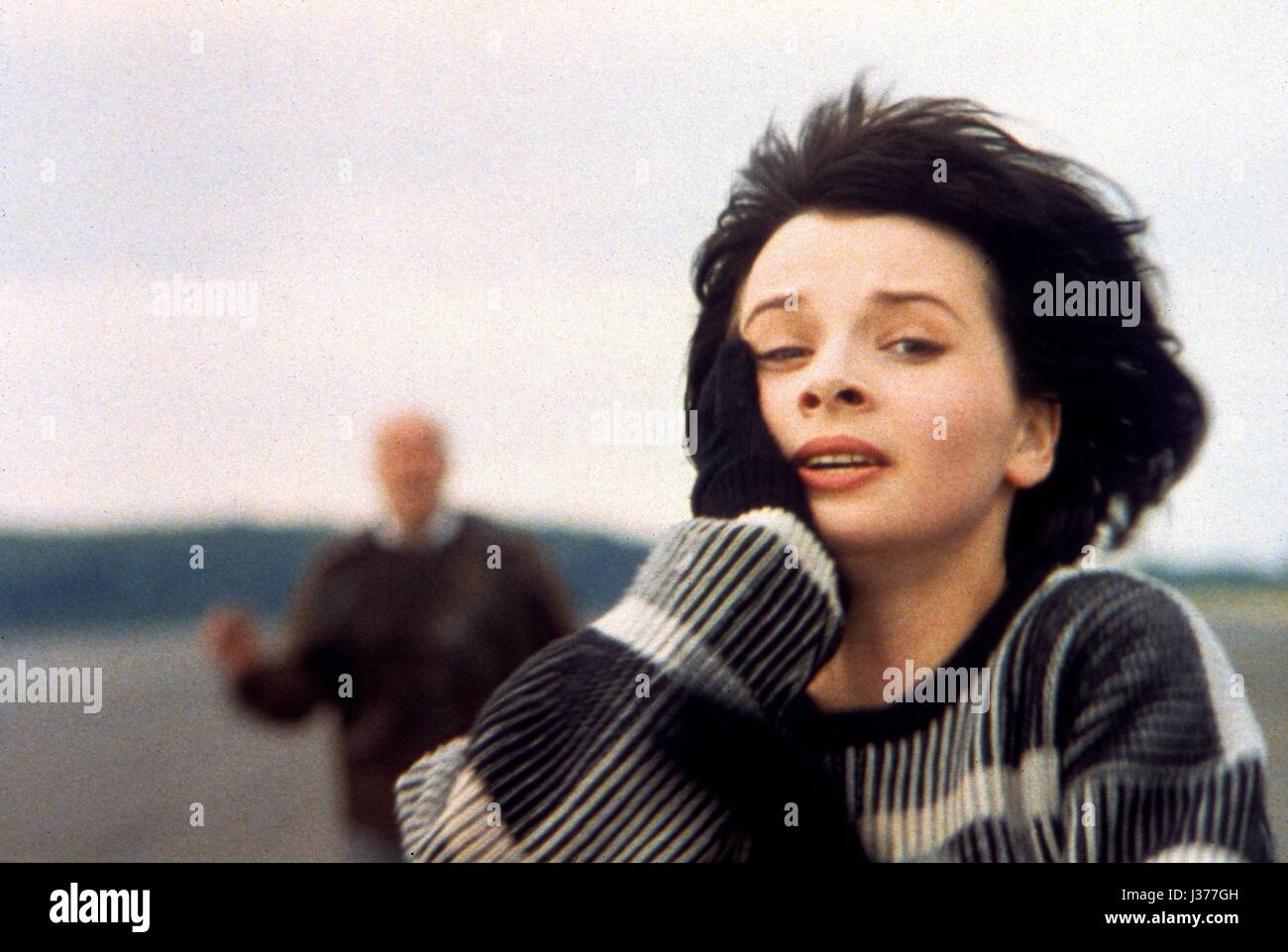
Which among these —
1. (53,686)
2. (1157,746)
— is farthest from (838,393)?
(53,686)

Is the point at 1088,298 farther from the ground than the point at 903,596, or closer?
farther from the ground

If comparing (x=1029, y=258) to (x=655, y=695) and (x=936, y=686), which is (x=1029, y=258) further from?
(x=655, y=695)

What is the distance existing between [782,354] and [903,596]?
31cm

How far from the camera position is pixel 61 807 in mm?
1995

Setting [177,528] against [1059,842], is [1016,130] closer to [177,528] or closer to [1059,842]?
[1059,842]

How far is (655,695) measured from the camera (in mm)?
1656

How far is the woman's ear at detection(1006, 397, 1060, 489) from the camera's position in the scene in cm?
176

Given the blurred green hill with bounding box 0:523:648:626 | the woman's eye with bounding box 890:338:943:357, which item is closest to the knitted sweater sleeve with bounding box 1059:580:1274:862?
the woman's eye with bounding box 890:338:943:357

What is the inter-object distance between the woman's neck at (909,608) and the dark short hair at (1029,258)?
43mm

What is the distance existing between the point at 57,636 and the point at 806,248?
43.2 inches

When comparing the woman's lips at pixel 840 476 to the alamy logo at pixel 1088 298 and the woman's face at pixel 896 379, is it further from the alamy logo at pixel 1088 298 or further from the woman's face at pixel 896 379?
the alamy logo at pixel 1088 298

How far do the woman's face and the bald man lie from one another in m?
0.41

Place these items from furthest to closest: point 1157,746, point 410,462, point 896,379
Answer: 1. point 410,462
2. point 896,379
3. point 1157,746

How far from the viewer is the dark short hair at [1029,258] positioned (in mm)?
1740
